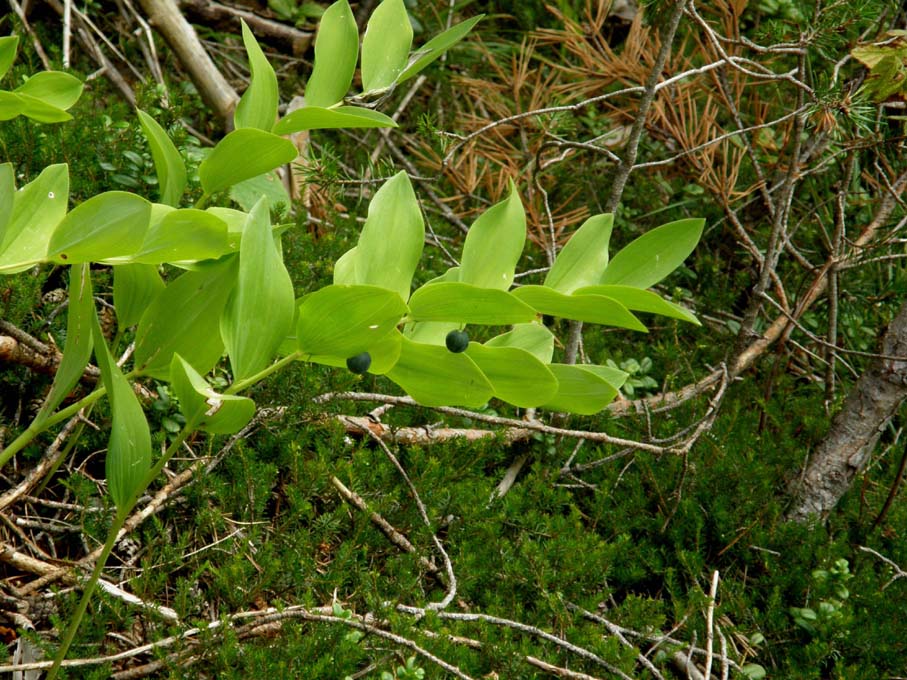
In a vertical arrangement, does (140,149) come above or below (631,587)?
above

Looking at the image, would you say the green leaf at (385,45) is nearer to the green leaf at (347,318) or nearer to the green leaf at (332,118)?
the green leaf at (332,118)

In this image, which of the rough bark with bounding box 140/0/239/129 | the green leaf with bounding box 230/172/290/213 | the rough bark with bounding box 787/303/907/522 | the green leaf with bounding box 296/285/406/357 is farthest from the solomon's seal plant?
the rough bark with bounding box 140/0/239/129

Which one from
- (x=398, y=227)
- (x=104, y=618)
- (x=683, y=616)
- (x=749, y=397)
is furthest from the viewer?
(x=749, y=397)

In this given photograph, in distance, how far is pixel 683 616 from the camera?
1.58m

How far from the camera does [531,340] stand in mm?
609

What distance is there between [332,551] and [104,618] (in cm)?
47

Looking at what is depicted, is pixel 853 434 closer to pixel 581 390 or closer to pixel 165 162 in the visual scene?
pixel 581 390

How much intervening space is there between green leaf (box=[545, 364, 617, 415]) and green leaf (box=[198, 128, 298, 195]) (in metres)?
0.22

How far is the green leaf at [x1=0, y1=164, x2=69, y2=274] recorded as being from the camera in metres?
0.58

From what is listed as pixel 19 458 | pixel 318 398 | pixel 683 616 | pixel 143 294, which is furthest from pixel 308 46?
pixel 143 294

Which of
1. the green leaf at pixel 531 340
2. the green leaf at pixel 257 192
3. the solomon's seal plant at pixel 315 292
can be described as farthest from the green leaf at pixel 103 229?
the green leaf at pixel 257 192

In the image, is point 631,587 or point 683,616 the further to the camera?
point 631,587

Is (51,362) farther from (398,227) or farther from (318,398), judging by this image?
(398,227)

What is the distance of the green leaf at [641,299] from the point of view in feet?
1.70
